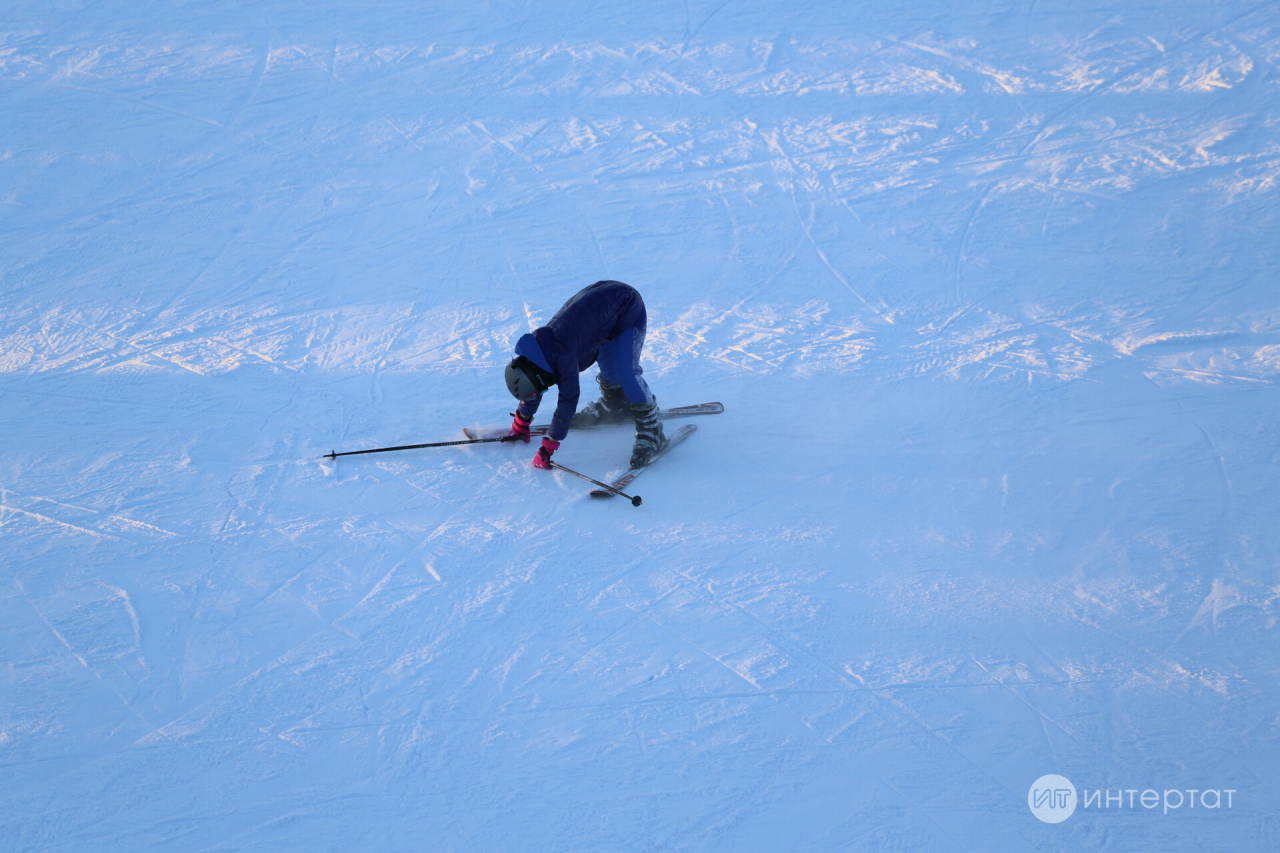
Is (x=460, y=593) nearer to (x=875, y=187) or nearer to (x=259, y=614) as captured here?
(x=259, y=614)

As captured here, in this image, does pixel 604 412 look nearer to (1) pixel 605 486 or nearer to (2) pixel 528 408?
(2) pixel 528 408

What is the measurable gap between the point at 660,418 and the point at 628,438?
0.25m

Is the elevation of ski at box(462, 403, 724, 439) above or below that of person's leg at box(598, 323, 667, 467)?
below

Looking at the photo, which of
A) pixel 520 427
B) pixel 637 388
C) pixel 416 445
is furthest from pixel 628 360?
pixel 416 445

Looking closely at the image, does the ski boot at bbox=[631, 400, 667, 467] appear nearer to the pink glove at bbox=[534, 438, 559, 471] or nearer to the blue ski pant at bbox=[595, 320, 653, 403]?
the blue ski pant at bbox=[595, 320, 653, 403]

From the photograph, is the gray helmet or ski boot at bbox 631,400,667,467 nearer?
the gray helmet

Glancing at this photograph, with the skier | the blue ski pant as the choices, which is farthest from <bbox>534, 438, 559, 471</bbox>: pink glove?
the blue ski pant

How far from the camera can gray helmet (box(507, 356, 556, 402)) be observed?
453 cm

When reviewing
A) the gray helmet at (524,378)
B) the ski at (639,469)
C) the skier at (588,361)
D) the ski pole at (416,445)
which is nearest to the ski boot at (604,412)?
the skier at (588,361)

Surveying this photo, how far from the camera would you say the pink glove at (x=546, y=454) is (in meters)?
4.92

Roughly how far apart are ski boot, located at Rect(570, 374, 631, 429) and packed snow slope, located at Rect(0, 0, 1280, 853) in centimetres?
11

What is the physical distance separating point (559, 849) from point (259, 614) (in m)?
1.89

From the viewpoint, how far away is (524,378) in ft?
14.9

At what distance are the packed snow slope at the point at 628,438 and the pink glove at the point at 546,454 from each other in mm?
115
